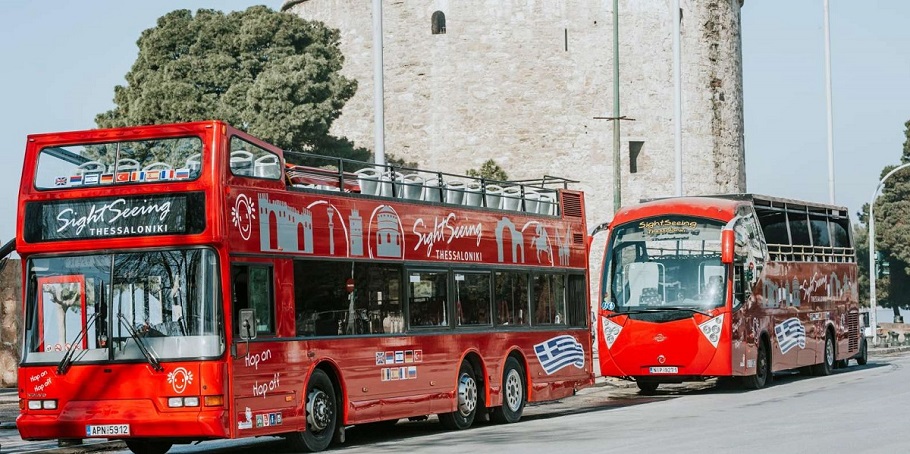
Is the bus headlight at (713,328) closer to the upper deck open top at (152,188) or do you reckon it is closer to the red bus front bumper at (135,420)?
the upper deck open top at (152,188)

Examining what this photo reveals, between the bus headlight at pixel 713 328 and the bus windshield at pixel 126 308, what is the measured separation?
40.6ft

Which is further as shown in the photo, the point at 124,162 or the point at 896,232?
the point at 896,232

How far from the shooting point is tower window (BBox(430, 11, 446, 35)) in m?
58.1

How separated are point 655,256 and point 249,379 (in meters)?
12.0

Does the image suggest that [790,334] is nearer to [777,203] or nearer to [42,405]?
[777,203]

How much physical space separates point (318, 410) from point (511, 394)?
4.85m

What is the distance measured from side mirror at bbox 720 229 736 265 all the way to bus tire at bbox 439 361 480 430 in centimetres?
685

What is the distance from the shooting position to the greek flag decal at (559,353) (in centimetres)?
2023

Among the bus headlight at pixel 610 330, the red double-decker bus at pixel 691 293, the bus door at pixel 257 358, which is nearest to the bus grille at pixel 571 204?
the red double-decker bus at pixel 691 293

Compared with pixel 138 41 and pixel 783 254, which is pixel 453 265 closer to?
pixel 783 254

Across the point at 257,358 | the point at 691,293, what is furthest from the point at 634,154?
the point at 257,358

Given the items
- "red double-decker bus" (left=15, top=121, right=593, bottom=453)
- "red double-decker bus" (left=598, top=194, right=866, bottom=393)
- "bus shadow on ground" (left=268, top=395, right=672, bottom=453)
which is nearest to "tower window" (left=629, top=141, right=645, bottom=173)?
"red double-decker bus" (left=598, top=194, right=866, bottom=393)

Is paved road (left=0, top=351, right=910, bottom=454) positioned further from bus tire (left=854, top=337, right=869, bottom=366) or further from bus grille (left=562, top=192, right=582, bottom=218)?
bus tire (left=854, top=337, right=869, bottom=366)

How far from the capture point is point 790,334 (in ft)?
91.1
